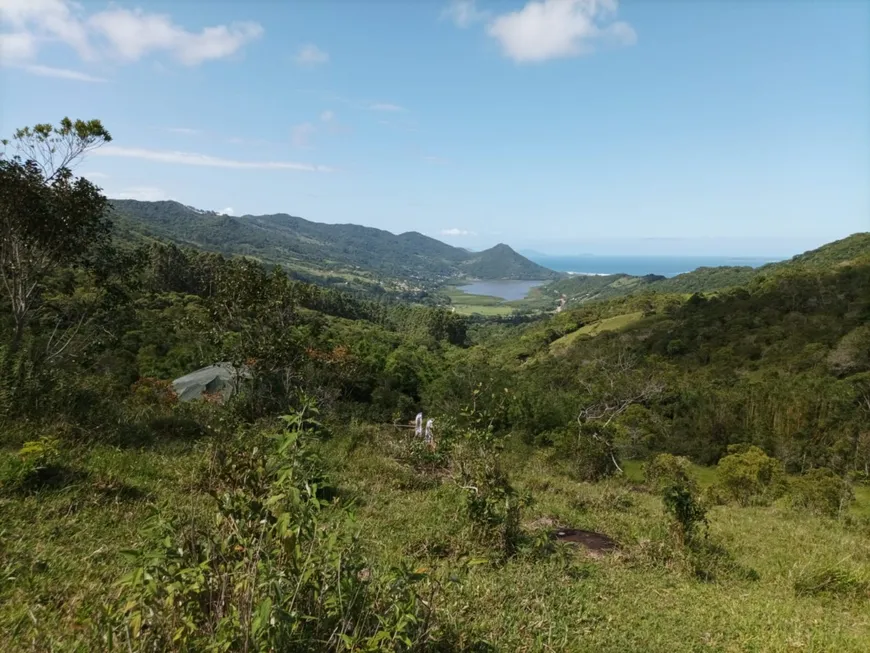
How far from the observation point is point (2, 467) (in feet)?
14.5

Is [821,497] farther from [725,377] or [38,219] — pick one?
[725,377]

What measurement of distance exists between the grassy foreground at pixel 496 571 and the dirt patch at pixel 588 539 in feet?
0.59

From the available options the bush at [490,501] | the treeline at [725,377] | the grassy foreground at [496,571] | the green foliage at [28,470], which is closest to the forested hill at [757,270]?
the treeline at [725,377]

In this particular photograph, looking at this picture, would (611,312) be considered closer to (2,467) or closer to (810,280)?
(810,280)

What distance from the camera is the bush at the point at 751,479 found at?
13.4m

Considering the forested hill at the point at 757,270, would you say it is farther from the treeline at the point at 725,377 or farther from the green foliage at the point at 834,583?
the green foliage at the point at 834,583

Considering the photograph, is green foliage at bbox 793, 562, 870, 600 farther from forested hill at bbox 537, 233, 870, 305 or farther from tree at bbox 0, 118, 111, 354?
forested hill at bbox 537, 233, 870, 305

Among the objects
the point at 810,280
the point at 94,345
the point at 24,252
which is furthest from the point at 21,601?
the point at 810,280


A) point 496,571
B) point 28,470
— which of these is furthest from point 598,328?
point 28,470

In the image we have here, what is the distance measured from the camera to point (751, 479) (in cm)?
1755

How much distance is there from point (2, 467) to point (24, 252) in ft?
17.3

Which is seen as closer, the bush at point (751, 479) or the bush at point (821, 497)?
the bush at point (821, 497)

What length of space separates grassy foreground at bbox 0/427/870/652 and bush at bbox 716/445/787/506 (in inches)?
258

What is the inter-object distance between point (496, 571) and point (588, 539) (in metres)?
2.16
